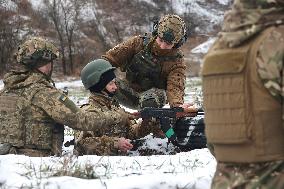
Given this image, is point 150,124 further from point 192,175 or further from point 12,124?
point 192,175

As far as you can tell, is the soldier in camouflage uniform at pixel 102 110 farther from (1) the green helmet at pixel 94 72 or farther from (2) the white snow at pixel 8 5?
(2) the white snow at pixel 8 5

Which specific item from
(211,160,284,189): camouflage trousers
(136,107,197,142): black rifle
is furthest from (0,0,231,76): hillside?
(211,160,284,189): camouflage trousers

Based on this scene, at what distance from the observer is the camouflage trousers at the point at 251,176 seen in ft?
8.50

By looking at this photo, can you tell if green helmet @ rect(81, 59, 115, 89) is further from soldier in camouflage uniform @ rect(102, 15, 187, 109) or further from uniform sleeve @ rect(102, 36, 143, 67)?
uniform sleeve @ rect(102, 36, 143, 67)

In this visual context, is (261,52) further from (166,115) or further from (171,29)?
(171,29)

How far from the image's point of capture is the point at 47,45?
229 inches

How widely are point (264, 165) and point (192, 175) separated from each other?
157 centimetres

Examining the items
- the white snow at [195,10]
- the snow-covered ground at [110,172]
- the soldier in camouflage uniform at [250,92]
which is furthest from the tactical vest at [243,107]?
the white snow at [195,10]

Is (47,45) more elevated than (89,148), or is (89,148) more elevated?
(47,45)

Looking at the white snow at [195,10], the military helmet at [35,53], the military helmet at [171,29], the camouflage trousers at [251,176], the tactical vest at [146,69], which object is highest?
the military helmet at [171,29]

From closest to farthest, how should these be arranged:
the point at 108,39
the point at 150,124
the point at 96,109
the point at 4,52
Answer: the point at 96,109 < the point at 150,124 < the point at 4,52 < the point at 108,39

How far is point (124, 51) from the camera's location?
7.72 m

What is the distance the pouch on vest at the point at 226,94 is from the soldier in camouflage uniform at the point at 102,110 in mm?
3319

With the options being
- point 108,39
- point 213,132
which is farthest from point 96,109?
point 108,39
